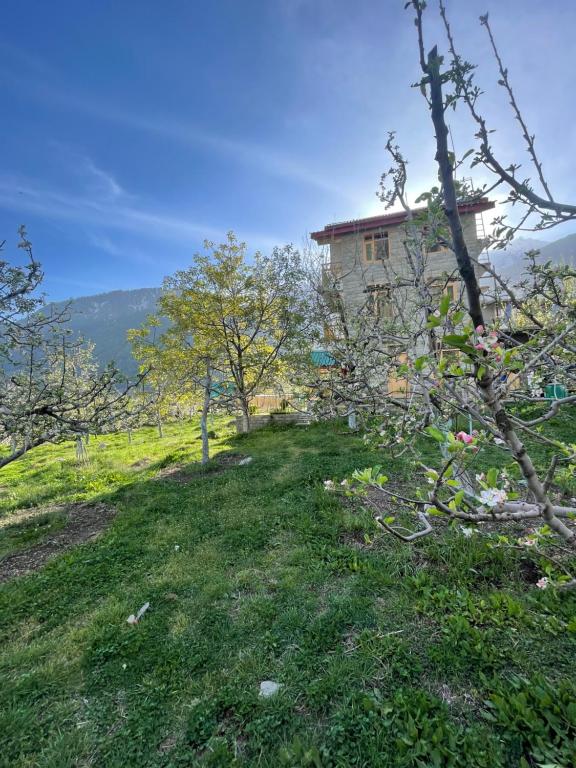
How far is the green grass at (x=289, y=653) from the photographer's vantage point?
8.38 ft

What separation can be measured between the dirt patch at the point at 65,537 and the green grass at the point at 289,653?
A: 1.83 ft

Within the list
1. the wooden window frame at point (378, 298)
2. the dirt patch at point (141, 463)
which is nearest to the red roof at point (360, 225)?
the wooden window frame at point (378, 298)

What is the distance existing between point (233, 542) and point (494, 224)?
6030 millimetres

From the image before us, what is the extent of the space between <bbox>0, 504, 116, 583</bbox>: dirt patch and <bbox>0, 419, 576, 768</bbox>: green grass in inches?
21.9

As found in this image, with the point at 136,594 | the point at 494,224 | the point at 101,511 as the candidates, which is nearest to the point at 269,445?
the point at 101,511

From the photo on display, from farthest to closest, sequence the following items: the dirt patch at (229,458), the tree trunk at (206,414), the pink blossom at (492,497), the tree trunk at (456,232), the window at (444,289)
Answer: the dirt patch at (229,458) < the tree trunk at (206,414) < the window at (444,289) < the pink blossom at (492,497) < the tree trunk at (456,232)

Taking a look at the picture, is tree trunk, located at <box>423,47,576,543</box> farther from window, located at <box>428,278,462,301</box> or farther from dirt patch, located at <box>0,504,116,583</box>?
dirt patch, located at <box>0,504,116,583</box>

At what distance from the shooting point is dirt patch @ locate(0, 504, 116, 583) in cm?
593

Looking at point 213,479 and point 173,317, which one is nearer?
point 213,479

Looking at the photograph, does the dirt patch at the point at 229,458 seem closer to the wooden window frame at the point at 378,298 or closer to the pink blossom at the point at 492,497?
the wooden window frame at the point at 378,298

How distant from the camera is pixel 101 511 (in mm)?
8336

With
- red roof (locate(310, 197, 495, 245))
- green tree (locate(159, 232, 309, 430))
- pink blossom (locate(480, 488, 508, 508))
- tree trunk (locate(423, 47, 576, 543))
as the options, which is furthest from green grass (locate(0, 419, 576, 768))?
red roof (locate(310, 197, 495, 245))

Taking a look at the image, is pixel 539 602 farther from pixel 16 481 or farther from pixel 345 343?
pixel 16 481

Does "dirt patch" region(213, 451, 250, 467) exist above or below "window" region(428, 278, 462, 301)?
below
